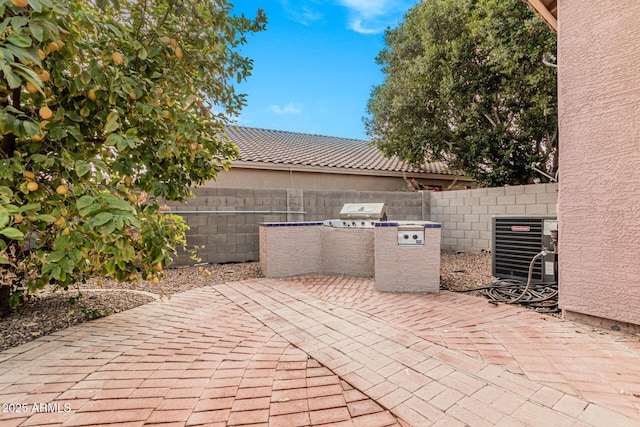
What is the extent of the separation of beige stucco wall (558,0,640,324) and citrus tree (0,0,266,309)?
3.45 metres

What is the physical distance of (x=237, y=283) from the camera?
5352mm

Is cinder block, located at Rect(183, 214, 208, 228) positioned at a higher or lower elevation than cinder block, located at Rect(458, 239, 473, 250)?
higher

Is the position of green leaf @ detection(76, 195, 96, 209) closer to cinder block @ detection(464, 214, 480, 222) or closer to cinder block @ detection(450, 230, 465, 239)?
cinder block @ detection(464, 214, 480, 222)

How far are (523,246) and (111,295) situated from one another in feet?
20.4

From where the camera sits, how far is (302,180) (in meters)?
10.8

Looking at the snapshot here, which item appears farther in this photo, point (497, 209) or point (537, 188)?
point (497, 209)

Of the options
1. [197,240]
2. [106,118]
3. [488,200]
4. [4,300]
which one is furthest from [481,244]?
[4,300]

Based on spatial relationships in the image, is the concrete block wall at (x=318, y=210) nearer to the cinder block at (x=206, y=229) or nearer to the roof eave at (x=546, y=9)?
the cinder block at (x=206, y=229)

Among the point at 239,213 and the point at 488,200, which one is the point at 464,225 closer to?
the point at 488,200

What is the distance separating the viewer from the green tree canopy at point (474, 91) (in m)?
7.13

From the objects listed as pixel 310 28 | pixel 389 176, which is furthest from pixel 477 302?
pixel 310 28

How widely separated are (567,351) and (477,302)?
4.84ft

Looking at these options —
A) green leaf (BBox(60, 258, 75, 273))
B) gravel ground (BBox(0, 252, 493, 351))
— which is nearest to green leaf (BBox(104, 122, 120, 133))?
green leaf (BBox(60, 258, 75, 273))

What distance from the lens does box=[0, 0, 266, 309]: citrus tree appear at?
193 cm
